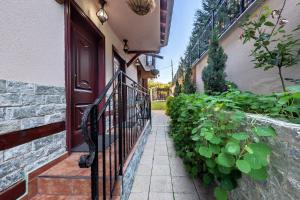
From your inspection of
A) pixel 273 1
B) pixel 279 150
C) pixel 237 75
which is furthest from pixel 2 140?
pixel 237 75

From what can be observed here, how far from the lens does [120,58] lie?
4.94m

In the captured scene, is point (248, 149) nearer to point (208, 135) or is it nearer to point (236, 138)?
point (236, 138)

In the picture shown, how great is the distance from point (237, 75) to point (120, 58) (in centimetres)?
287

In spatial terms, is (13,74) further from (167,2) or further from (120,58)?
(120,58)

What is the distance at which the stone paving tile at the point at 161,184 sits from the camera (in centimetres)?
208

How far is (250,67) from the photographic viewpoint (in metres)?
3.18

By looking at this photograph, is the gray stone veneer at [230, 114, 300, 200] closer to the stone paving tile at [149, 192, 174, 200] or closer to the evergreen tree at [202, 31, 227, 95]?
the stone paving tile at [149, 192, 174, 200]

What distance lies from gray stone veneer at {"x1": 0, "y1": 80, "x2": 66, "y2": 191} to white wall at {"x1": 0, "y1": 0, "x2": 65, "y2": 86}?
90 millimetres

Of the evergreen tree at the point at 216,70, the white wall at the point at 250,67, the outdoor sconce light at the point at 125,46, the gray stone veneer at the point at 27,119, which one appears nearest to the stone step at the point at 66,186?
the gray stone veneer at the point at 27,119

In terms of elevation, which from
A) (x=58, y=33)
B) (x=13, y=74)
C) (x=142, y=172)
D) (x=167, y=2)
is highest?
(x=167, y=2)

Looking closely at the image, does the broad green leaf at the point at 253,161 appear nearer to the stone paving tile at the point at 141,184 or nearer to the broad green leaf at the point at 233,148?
the broad green leaf at the point at 233,148

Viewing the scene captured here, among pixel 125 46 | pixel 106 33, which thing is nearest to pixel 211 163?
pixel 106 33

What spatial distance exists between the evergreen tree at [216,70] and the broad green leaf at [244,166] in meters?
3.16

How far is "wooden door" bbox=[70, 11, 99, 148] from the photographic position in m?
2.37
